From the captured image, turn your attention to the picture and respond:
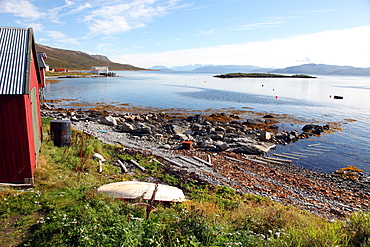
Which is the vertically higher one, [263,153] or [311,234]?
[311,234]

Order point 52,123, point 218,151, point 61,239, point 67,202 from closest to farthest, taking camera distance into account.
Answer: point 61,239 → point 67,202 → point 52,123 → point 218,151

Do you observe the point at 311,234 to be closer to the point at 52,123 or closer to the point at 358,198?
the point at 358,198

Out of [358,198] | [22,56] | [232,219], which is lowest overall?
[358,198]

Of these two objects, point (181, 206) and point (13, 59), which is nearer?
point (181, 206)

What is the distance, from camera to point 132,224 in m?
5.91

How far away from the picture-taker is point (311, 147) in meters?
24.4

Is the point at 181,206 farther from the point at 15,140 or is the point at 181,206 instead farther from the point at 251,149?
the point at 251,149

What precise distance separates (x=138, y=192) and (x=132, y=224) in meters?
3.81

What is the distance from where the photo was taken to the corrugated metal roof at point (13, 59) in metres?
9.17

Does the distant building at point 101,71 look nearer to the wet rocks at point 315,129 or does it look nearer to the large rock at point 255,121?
the large rock at point 255,121

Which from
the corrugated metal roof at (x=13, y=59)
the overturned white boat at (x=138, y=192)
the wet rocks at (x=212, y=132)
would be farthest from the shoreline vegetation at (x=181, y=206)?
the corrugated metal roof at (x=13, y=59)

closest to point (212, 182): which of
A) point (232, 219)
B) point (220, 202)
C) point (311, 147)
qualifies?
point (220, 202)

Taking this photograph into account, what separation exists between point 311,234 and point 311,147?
2040 centimetres

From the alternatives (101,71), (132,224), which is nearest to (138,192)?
(132,224)
